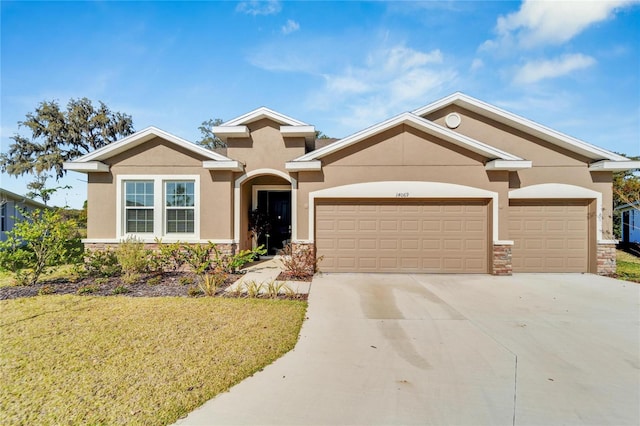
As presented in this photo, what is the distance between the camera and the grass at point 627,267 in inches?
359

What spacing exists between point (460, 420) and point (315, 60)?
11.8 meters

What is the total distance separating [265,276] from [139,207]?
523 cm

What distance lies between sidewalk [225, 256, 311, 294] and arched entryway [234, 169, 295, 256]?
2.79 ft

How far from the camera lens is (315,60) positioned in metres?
11.2

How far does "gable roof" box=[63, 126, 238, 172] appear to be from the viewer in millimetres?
9516

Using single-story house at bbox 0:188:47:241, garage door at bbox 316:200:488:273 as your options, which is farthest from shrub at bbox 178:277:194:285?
single-story house at bbox 0:188:47:241

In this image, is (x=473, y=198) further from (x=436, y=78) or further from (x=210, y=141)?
(x=210, y=141)

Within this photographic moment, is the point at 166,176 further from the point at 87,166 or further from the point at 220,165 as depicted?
the point at 87,166

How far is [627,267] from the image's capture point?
10703mm

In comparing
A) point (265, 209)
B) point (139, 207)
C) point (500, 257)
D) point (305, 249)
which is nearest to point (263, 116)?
point (265, 209)

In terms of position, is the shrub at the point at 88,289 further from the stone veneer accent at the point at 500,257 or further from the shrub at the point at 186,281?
the stone veneer accent at the point at 500,257

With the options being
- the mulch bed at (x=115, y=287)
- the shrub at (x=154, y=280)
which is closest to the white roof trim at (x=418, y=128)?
the mulch bed at (x=115, y=287)

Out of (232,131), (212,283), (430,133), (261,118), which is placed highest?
(261,118)

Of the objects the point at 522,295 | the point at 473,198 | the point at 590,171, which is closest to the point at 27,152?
the point at 473,198
